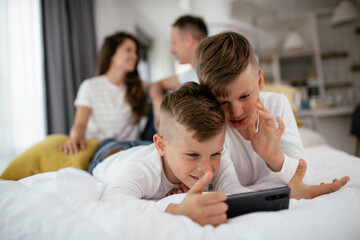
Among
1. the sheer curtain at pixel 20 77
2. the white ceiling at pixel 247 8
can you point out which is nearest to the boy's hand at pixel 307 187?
the sheer curtain at pixel 20 77

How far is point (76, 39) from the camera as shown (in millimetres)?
2832

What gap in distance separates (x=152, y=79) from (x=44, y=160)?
16.6 ft

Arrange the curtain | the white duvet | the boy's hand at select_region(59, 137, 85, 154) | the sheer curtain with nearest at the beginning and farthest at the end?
the white duvet
the boy's hand at select_region(59, 137, 85, 154)
the sheer curtain
the curtain

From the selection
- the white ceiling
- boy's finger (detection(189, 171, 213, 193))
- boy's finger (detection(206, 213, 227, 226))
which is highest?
the white ceiling

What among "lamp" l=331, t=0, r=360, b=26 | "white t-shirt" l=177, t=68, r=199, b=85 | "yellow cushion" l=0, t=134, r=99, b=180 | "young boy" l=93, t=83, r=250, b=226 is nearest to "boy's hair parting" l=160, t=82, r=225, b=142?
"young boy" l=93, t=83, r=250, b=226

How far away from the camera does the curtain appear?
2.43 m

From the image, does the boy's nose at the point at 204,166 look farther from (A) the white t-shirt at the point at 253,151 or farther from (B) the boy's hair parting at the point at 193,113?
(A) the white t-shirt at the point at 253,151

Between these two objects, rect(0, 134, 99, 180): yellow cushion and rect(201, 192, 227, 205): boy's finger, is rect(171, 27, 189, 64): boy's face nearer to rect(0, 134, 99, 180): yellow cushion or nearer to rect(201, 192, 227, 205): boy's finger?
rect(0, 134, 99, 180): yellow cushion

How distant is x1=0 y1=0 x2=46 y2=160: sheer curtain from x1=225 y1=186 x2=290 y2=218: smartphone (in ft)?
5.83

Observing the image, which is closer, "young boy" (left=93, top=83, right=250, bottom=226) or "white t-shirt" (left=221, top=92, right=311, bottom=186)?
"young boy" (left=93, top=83, right=250, bottom=226)

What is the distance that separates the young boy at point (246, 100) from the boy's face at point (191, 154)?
13 centimetres

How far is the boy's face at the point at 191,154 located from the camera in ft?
2.55

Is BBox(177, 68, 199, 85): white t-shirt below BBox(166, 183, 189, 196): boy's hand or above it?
above

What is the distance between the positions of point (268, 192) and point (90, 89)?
1585 mm
